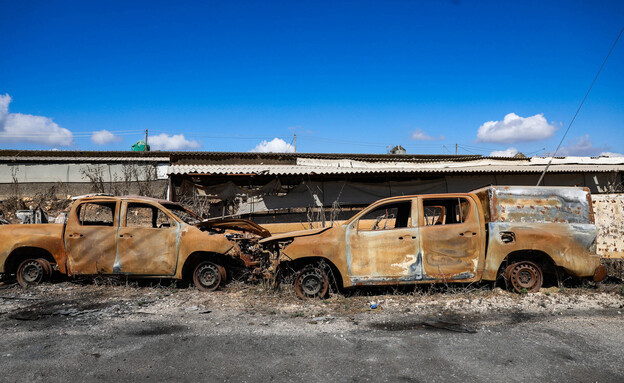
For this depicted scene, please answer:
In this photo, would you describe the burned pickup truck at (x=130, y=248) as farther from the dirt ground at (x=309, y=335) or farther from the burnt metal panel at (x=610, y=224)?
the burnt metal panel at (x=610, y=224)

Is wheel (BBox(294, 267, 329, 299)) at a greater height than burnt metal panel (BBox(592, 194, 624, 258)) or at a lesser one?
lesser

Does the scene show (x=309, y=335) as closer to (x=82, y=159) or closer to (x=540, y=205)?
(x=540, y=205)

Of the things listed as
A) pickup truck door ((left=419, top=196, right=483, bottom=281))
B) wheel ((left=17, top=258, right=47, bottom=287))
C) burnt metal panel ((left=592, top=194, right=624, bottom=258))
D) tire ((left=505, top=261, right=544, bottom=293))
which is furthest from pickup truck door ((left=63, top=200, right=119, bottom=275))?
burnt metal panel ((left=592, top=194, right=624, bottom=258))

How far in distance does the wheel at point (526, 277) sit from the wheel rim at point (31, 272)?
27.5 feet

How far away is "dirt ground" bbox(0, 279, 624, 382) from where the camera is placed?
3.57 meters

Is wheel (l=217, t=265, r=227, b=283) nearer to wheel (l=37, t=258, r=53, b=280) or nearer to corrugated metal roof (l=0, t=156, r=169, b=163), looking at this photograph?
wheel (l=37, t=258, r=53, b=280)

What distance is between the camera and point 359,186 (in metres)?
12.0

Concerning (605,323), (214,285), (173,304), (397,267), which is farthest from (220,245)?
(605,323)

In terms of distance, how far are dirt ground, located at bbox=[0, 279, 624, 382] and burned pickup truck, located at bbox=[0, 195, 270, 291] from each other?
385 mm

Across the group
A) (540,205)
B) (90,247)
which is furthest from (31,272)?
(540,205)

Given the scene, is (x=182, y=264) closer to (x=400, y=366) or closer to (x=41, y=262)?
(x=41, y=262)

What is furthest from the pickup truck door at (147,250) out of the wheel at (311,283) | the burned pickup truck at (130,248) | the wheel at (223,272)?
the wheel at (311,283)

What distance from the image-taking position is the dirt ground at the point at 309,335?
357cm

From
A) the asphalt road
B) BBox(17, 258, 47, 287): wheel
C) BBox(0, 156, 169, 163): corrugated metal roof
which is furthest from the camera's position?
BBox(0, 156, 169, 163): corrugated metal roof
